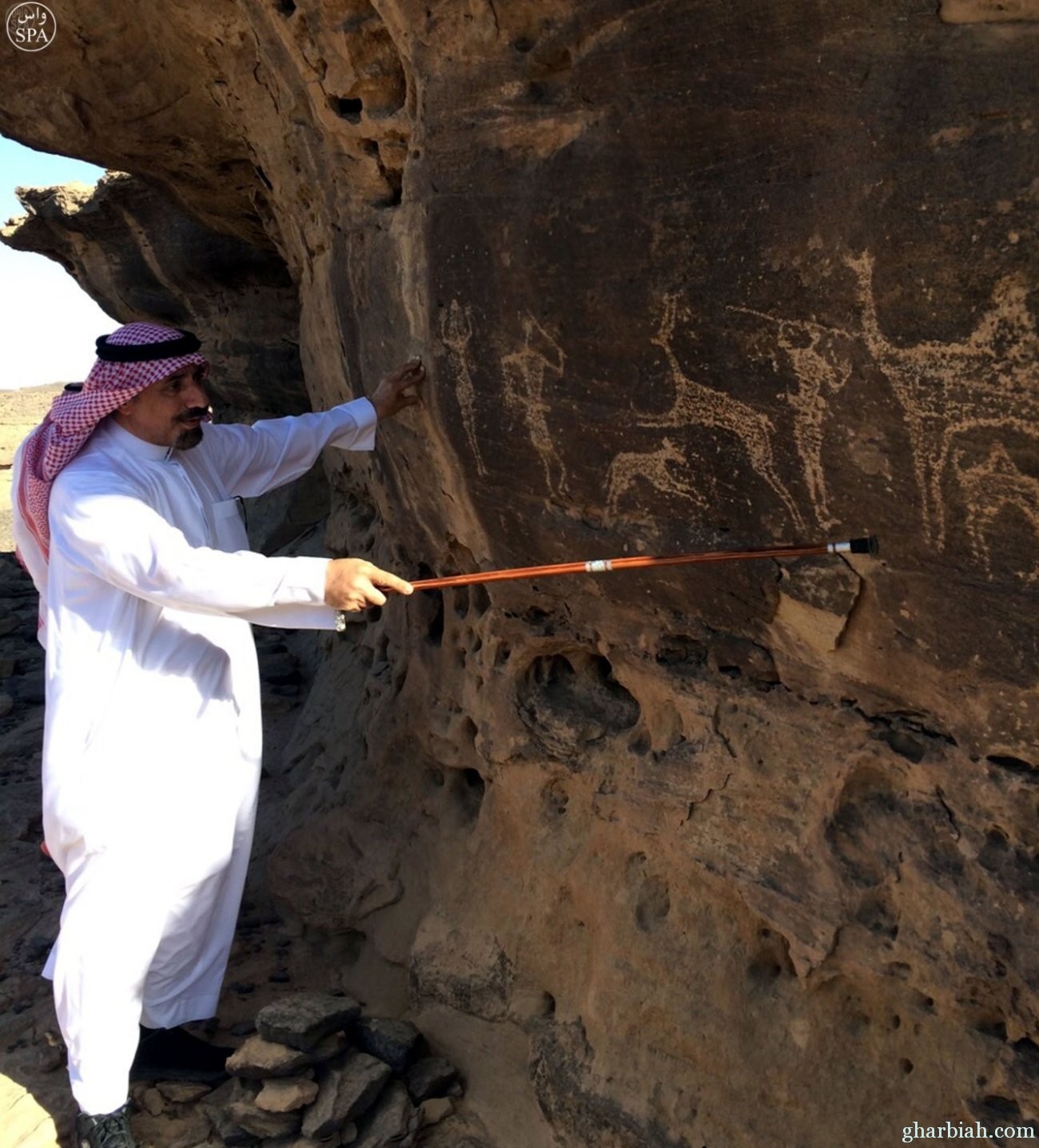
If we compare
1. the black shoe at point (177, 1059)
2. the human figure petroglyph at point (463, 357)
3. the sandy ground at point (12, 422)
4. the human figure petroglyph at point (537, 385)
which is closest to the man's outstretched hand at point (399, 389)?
the human figure petroglyph at point (463, 357)

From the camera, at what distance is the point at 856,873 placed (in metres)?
2.48

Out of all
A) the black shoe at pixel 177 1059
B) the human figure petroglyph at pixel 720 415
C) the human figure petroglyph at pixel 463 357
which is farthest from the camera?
the black shoe at pixel 177 1059

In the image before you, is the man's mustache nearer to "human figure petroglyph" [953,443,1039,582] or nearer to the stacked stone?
the stacked stone

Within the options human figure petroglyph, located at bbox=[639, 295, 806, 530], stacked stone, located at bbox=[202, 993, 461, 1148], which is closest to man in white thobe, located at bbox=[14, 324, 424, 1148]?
stacked stone, located at bbox=[202, 993, 461, 1148]

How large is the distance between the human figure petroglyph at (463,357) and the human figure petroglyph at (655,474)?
1.42ft

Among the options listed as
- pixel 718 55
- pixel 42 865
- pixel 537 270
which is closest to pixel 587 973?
pixel 537 270

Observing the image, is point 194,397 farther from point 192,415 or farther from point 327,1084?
point 327,1084

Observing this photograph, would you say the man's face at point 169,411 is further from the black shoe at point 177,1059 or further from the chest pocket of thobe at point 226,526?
the black shoe at point 177,1059

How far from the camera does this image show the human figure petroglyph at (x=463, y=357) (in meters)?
2.83

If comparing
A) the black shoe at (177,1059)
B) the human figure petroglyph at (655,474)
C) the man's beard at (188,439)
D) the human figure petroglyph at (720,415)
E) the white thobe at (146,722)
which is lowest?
the black shoe at (177,1059)

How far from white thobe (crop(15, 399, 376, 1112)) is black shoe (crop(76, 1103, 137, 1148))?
27 mm

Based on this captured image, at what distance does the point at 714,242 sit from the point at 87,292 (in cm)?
661

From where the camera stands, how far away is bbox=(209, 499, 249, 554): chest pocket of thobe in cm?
343

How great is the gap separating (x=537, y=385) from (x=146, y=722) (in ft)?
4.57
